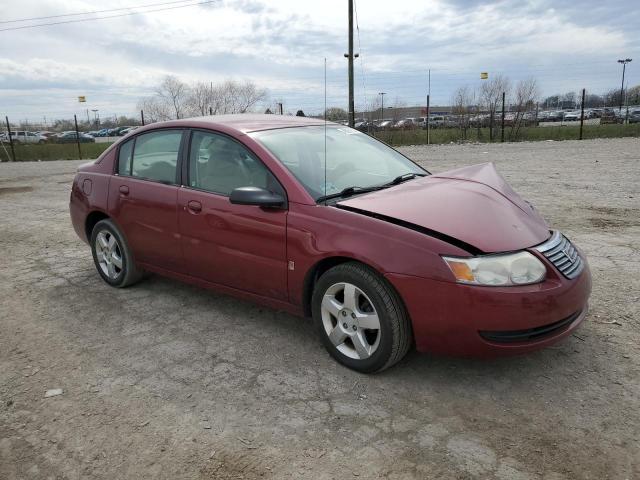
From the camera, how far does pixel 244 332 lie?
384cm

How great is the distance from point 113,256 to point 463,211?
129 inches

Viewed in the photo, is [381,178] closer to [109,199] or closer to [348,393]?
[348,393]

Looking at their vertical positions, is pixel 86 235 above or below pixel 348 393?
above

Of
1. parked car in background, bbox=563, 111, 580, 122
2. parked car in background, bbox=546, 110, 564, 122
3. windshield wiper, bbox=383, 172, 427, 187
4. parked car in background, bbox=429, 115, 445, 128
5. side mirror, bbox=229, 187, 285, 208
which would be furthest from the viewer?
parked car in background, bbox=563, 111, 580, 122

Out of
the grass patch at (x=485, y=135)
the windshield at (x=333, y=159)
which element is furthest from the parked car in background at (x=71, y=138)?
the windshield at (x=333, y=159)

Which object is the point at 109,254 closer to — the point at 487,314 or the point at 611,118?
the point at 487,314

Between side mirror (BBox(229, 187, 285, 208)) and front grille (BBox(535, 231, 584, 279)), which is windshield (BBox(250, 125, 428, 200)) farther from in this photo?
front grille (BBox(535, 231, 584, 279))

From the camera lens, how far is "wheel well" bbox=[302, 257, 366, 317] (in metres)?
3.21

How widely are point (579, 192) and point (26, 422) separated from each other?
8.50m

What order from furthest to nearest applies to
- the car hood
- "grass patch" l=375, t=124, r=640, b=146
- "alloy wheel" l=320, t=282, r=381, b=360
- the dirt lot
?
1. "grass patch" l=375, t=124, r=640, b=146
2. "alloy wheel" l=320, t=282, r=381, b=360
3. the car hood
4. the dirt lot

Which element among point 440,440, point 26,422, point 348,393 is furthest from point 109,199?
point 440,440

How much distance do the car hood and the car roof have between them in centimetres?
109

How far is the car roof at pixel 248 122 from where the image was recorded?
156 inches

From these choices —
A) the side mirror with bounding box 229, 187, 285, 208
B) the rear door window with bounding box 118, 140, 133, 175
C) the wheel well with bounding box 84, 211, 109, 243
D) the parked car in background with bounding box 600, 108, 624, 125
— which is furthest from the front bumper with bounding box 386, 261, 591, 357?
the parked car in background with bounding box 600, 108, 624, 125
